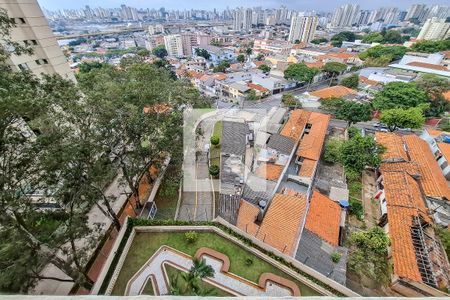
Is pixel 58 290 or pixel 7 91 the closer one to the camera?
pixel 7 91

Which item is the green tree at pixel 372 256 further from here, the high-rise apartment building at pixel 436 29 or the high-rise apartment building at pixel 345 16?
the high-rise apartment building at pixel 345 16

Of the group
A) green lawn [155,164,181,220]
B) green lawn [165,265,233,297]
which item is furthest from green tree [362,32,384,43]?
green lawn [165,265,233,297]

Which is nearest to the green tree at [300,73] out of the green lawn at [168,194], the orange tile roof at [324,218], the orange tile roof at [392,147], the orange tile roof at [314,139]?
the orange tile roof at [314,139]

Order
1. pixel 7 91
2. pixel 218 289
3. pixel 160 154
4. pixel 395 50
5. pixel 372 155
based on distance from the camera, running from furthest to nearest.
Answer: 1. pixel 395 50
2. pixel 372 155
3. pixel 160 154
4. pixel 218 289
5. pixel 7 91

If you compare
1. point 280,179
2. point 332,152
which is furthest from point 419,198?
point 280,179

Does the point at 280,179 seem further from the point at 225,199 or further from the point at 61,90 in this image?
the point at 61,90

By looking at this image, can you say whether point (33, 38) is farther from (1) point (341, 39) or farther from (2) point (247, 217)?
(1) point (341, 39)

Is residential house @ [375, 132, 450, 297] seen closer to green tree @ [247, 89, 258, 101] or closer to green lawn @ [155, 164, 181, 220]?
green lawn @ [155, 164, 181, 220]

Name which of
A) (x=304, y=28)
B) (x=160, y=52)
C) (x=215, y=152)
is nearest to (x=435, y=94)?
(x=215, y=152)
